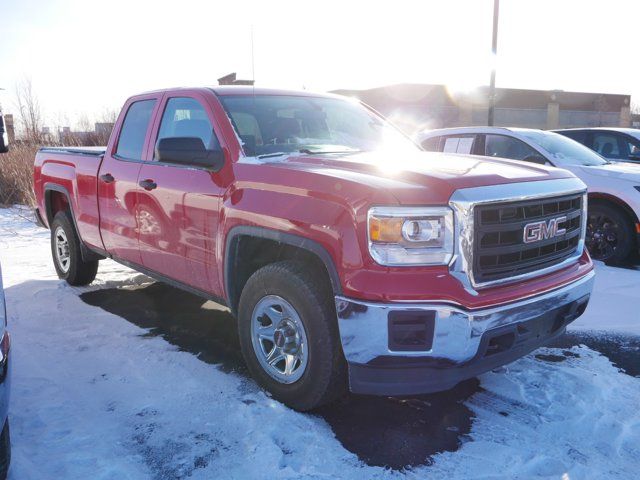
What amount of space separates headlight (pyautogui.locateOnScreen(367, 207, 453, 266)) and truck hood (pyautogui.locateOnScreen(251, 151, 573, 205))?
0.20 ft

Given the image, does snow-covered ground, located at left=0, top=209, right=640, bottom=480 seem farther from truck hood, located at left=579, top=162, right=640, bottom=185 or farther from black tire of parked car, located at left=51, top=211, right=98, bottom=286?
truck hood, located at left=579, top=162, right=640, bottom=185

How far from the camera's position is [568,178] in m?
3.37

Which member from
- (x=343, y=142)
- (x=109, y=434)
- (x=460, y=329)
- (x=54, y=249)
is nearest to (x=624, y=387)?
(x=460, y=329)

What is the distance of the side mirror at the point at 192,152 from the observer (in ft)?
11.3

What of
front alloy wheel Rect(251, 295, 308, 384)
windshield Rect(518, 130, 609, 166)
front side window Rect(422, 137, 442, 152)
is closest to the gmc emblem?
front alloy wheel Rect(251, 295, 308, 384)

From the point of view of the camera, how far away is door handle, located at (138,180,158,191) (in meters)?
4.04

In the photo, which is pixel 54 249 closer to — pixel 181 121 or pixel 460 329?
pixel 181 121

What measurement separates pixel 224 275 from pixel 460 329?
1.58 meters

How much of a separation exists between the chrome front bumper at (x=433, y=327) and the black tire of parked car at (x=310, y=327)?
180mm

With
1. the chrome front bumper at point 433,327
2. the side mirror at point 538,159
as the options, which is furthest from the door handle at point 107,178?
the side mirror at point 538,159

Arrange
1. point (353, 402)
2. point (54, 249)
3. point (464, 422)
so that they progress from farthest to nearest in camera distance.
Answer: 1. point (54, 249)
2. point (353, 402)
3. point (464, 422)

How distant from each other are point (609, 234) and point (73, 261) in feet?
20.2

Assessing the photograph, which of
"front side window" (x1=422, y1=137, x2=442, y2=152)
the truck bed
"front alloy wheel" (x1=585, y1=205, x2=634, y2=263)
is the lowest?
"front alloy wheel" (x1=585, y1=205, x2=634, y2=263)

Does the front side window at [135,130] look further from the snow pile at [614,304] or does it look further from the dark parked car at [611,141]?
the dark parked car at [611,141]
